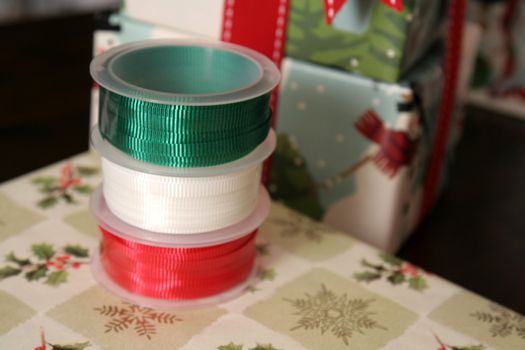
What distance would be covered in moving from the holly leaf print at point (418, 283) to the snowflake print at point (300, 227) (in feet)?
0.35

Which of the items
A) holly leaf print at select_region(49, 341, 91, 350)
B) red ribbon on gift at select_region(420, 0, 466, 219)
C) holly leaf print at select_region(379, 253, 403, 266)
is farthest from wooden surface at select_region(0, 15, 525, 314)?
holly leaf print at select_region(49, 341, 91, 350)

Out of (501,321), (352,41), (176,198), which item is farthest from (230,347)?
(352,41)

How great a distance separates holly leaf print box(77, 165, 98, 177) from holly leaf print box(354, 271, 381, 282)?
0.33m

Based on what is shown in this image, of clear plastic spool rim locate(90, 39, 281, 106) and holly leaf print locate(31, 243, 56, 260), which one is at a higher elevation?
clear plastic spool rim locate(90, 39, 281, 106)

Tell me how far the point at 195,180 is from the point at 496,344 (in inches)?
11.5

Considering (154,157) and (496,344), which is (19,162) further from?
(496,344)

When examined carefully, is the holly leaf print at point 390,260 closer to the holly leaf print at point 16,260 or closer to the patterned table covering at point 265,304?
the patterned table covering at point 265,304

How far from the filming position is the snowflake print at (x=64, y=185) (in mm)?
801

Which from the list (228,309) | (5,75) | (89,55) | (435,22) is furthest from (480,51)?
(228,309)

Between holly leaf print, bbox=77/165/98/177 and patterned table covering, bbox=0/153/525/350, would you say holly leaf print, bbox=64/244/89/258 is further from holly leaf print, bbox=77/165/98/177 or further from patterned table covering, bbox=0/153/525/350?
holly leaf print, bbox=77/165/98/177

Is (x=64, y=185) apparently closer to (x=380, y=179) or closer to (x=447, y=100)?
(x=380, y=179)

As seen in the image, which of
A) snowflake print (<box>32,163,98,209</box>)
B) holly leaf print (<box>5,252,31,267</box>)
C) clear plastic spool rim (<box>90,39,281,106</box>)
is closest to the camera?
clear plastic spool rim (<box>90,39,281,106</box>)

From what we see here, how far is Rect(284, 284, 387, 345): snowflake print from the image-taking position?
0.65m

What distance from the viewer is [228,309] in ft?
2.17
